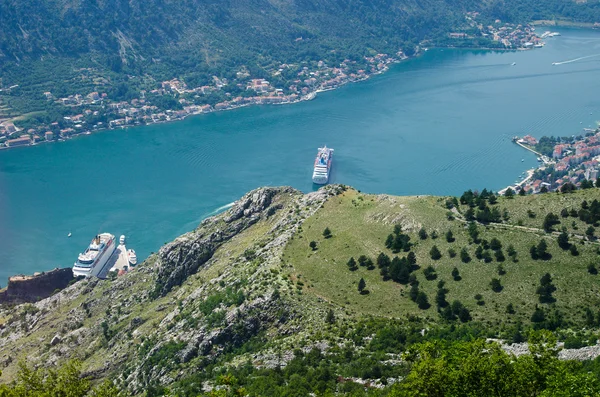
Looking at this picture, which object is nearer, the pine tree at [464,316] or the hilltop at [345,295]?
the hilltop at [345,295]

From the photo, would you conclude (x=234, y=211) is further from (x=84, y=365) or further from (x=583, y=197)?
(x=583, y=197)

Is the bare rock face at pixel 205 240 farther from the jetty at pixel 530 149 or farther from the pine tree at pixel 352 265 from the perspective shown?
the jetty at pixel 530 149

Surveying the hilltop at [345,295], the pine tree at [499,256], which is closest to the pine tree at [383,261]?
the hilltop at [345,295]

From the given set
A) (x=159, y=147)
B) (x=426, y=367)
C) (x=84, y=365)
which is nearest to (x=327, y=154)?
(x=159, y=147)

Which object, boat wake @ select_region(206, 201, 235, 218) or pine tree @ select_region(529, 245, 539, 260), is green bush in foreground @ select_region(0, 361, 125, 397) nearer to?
pine tree @ select_region(529, 245, 539, 260)

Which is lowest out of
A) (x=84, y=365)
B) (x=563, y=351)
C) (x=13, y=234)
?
(x=13, y=234)

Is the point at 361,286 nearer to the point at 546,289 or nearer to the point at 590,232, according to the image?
the point at 546,289

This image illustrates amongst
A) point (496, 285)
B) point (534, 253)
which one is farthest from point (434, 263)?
point (534, 253)
